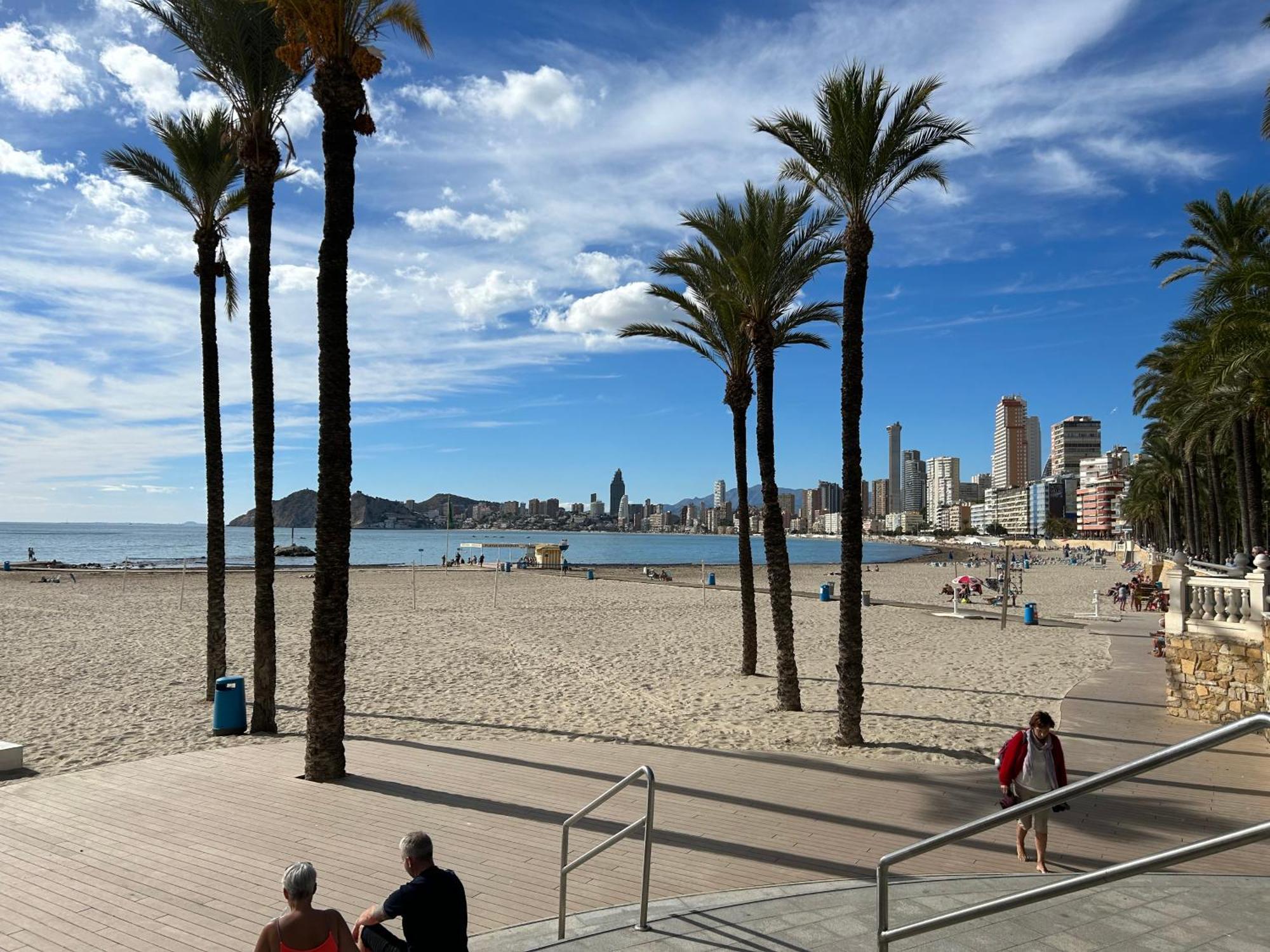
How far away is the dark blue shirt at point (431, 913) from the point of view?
3.91 m

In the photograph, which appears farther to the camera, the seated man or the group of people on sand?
the seated man

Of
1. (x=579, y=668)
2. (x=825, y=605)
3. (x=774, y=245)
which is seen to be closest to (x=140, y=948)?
(x=774, y=245)

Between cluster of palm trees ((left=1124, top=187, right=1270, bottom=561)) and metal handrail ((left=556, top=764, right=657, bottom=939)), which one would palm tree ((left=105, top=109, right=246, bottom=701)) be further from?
cluster of palm trees ((left=1124, top=187, right=1270, bottom=561))

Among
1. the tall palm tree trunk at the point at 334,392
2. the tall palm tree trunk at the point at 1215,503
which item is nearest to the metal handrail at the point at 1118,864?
the tall palm tree trunk at the point at 334,392

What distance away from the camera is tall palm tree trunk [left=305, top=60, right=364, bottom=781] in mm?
8695

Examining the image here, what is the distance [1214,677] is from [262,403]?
42.7 ft

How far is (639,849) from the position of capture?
6.53 metres

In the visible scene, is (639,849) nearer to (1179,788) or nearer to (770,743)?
(770,743)

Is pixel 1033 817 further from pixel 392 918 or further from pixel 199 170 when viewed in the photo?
pixel 199 170

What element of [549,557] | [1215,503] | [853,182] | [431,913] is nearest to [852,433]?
[853,182]

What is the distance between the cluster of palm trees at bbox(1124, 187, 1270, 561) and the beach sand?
23.8 feet

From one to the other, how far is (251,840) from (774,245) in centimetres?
1029

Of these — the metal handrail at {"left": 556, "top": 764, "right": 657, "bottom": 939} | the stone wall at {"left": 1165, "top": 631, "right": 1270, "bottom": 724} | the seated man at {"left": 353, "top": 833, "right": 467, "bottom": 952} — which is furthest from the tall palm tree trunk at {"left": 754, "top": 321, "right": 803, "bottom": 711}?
the seated man at {"left": 353, "top": 833, "right": 467, "bottom": 952}

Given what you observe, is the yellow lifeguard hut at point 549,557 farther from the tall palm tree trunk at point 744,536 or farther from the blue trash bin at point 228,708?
the blue trash bin at point 228,708
